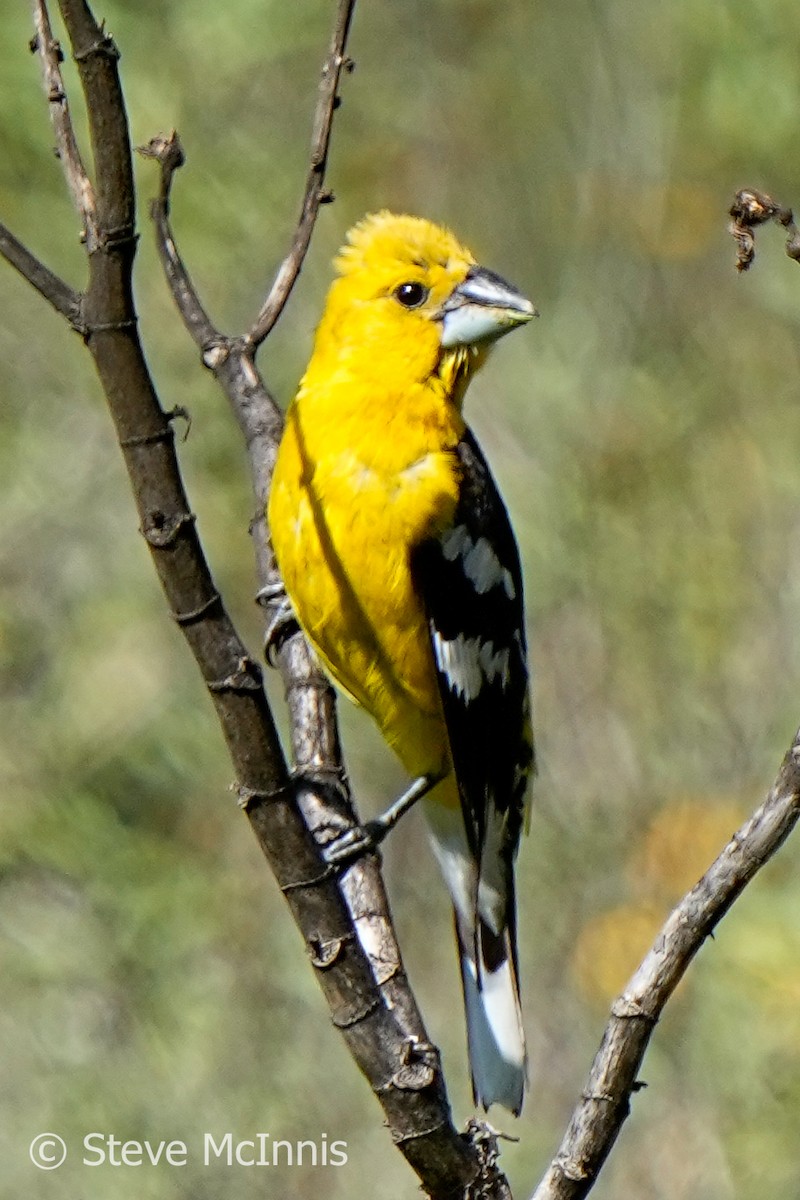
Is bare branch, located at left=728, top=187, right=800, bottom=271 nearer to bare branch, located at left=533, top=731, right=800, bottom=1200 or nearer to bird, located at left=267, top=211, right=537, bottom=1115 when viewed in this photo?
bare branch, located at left=533, top=731, right=800, bottom=1200

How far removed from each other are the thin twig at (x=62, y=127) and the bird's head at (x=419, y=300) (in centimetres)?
100

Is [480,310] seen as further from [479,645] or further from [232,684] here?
[232,684]

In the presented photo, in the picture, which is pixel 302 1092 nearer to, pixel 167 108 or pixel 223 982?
pixel 223 982

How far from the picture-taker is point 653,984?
8.85ft

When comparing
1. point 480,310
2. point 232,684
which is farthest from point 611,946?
point 232,684

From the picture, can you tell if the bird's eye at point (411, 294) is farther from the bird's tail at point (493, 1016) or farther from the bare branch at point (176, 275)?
the bird's tail at point (493, 1016)

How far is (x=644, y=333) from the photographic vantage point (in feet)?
22.2

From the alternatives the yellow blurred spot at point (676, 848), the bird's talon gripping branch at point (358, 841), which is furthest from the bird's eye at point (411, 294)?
the yellow blurred spot at point (676, 848)

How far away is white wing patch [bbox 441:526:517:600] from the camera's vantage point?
3992 millimetres

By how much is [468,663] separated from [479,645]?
60 millimetres

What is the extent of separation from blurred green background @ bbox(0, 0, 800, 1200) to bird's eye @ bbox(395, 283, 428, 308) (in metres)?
2.43

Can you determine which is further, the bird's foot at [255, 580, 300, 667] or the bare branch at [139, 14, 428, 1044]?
the bird's foot at [255, 580, 300, 667]

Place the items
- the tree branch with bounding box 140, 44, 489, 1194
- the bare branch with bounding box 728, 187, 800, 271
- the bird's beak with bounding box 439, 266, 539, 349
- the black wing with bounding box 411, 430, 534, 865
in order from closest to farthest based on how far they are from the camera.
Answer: the bare branch with bounding box 728, 187, 800, 271, the tree branch with bounding box 140, 44, 489, 1194, the bird's beak with bounding box 439, 266, 539, 349, the black wing with bounding box 411, 430, 534, 865

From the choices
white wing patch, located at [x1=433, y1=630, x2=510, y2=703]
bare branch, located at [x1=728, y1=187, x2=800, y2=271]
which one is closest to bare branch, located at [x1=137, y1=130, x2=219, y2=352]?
white wing patch, located at [x1=433, y1=630, x2=510, y2=703]
